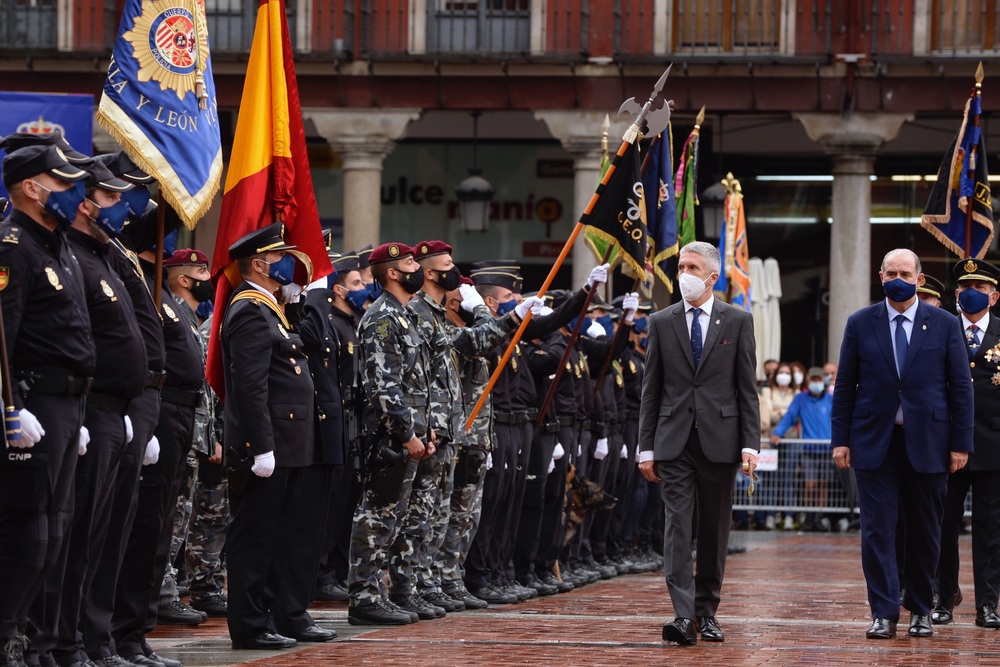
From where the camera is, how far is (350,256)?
12.3m

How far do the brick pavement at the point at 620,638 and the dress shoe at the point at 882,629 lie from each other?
7 centimetres

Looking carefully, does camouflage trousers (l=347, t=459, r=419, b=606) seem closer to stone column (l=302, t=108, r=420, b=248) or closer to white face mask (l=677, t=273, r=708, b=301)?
white face mask (l=677, t=273, r=708, b=301)

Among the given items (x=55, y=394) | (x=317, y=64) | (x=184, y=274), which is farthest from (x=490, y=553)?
(x=317, y=64)

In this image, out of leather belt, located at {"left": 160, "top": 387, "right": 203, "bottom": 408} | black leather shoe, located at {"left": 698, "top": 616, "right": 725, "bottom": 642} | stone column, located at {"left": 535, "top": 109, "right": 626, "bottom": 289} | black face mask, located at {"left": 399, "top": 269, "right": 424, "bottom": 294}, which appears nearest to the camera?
leather belt, located at {"left": 160, "top": 387, "right": 203, "bottom": 408}

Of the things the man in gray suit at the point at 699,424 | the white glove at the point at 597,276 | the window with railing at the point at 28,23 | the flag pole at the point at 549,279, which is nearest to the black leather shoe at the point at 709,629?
the man in gray suit at the point at 699,424

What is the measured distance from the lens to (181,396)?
872 centimetres

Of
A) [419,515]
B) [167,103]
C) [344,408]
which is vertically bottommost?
[419,515]

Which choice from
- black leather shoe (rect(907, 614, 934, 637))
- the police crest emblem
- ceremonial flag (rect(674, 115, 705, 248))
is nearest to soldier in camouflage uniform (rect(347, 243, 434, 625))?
the police crest emblem

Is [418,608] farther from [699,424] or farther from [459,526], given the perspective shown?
[699,424]

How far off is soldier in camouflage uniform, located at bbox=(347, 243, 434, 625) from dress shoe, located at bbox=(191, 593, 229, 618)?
1.03m

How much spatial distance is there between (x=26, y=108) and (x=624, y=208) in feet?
13.9

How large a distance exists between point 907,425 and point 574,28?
15434 millimetres

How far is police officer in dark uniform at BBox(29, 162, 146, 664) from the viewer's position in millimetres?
7535

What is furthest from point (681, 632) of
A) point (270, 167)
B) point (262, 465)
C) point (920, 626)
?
point (270, 167)
